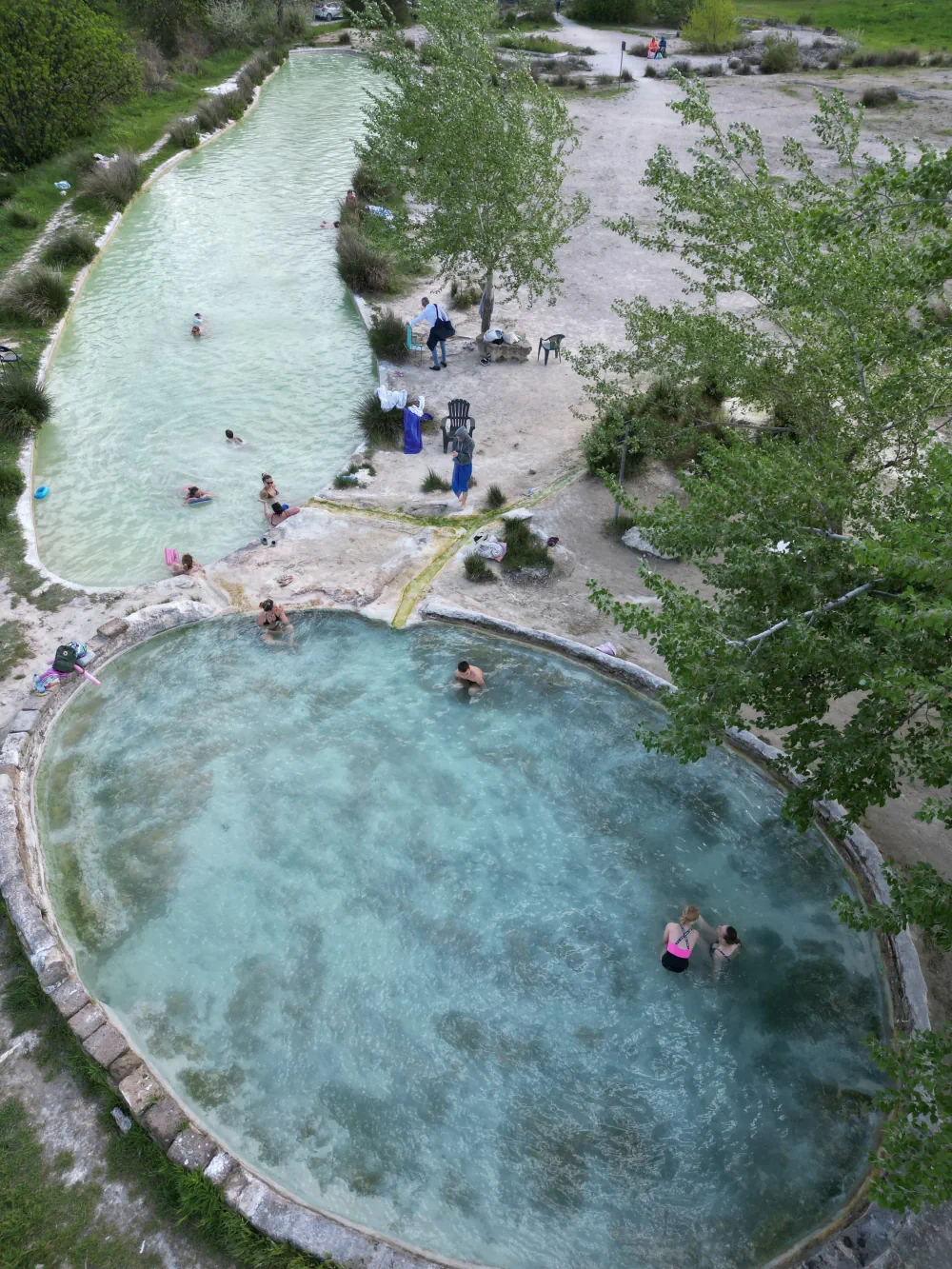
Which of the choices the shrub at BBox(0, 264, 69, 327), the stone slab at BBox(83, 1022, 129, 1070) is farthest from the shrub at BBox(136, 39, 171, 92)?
the stone slab at BBox(83, 1022, 129, 1070)

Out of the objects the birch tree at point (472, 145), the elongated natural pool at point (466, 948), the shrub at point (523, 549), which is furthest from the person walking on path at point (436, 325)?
the elongated natural pool at point (466, 948)

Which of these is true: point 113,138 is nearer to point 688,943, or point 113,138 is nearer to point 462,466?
point 462,466

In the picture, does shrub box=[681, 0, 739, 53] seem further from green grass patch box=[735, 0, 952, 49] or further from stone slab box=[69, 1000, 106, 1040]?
stone slab box=[69, 1000, 106, 1040]

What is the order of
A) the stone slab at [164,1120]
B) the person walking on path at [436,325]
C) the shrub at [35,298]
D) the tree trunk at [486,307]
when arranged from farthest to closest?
the shrub at [35,298]
the tree trunk at [486,307]
the person walking on path at [436,325]
the stone slab at [164,1120]

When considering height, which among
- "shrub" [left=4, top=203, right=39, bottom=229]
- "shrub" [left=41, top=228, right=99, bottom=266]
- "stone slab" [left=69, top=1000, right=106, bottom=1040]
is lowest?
"stone slab" [left=69, top=1000, right=106, bottom=1040]

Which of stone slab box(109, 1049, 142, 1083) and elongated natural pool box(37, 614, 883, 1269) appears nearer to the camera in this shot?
elongated natural pool box(37, 614, 883, 1269)

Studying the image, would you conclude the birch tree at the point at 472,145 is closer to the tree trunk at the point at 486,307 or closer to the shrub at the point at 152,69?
the tree trunk at the point at 486,307
